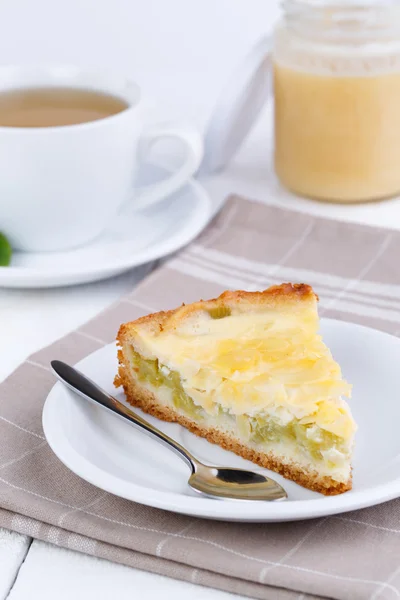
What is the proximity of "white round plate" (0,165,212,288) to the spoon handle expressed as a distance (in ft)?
1.89

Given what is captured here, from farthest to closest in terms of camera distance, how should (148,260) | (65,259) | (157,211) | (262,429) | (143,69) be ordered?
(143,69) < (157,211) < (65,259) < (148,260) < (262,429)

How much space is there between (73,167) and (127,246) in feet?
1.00

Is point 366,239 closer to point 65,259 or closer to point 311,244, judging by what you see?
point 311,244

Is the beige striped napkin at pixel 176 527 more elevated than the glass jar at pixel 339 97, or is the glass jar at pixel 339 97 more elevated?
the glass jar at pixel 339 97

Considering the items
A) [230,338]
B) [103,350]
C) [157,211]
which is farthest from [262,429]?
[157,211]

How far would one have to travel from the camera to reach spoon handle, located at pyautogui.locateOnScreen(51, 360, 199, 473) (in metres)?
1.71

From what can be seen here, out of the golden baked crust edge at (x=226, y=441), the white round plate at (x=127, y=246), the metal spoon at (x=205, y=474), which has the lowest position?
the white round plate at (x=127, y=246)

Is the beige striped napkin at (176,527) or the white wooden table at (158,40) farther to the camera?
the white wooden table at (158,40)

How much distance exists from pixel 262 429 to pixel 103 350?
0.44 meters

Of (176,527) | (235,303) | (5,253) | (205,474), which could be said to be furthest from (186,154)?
(176,527)

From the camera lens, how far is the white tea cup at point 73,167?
2.44 meters

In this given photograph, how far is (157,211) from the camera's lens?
288 cm

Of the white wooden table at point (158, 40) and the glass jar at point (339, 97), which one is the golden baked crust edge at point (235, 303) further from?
the white wooden table at point (158, 40)

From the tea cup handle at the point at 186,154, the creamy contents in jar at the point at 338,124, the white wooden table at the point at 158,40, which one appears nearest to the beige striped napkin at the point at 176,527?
the tea cup handle at the point at 186,154
